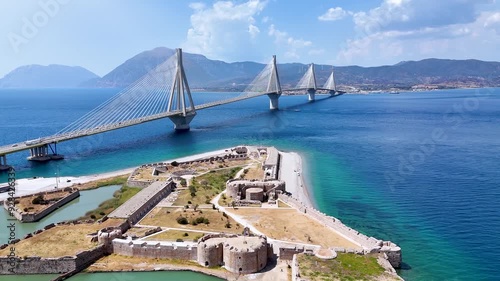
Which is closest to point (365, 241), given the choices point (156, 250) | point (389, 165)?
point (156, 250)

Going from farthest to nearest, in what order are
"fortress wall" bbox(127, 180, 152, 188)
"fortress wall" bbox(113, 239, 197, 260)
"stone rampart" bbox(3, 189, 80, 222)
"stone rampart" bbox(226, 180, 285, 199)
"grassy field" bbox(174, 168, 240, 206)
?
"fortress wall" bbox(127, 180, 152, 188) < "stone rampart" bbox(226, 180, 285, 199) < "grassy field" bbox(174, 168, 240, 206) < "stone rampart" bbox(3, 189, 80, 222) < "fortress wall" bbox(113, 239, 197, 260)

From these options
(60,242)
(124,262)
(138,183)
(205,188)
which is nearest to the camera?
(124,262)

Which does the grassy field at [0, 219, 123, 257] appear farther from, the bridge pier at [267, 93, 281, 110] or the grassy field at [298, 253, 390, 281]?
the bridge pier at [267, 93, 281, 110]

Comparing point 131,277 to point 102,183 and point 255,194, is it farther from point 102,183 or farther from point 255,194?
point 102,183

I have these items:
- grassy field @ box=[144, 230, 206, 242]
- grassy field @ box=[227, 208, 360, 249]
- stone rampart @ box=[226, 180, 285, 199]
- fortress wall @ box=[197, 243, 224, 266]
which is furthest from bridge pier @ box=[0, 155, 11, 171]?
fortress wall @ box=[197, 243, 224, 266]

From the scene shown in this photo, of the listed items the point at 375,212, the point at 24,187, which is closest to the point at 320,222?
the point at 375,212

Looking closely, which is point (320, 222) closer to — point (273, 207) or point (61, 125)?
point (273, 207)
